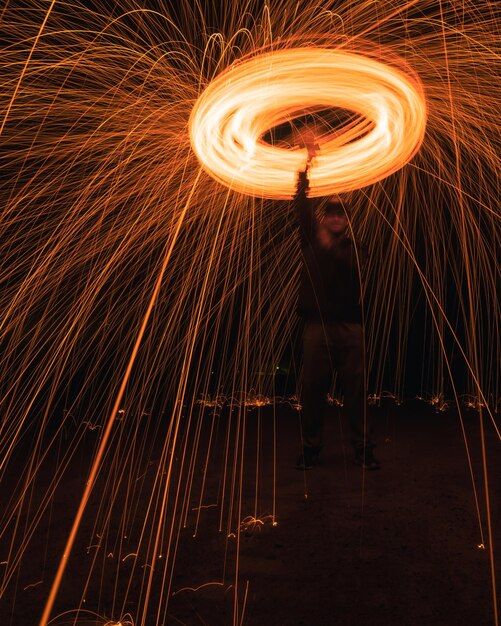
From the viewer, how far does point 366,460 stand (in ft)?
12.2

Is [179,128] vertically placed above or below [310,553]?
above

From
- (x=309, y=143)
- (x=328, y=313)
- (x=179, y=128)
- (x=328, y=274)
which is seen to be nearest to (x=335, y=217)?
(x=328, y=274)

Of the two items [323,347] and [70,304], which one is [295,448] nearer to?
[323,347]

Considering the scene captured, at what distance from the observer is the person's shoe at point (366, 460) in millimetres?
3692

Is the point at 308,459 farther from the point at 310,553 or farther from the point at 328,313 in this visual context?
the point at 310,553

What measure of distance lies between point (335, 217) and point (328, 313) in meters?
0.74

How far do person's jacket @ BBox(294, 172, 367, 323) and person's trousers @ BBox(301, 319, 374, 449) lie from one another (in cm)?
11

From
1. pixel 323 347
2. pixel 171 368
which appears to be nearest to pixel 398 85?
pixel 323 347

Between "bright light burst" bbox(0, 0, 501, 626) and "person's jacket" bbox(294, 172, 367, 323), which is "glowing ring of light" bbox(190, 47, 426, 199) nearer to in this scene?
"bright light burst" bbox(0, 0, 501, 626)

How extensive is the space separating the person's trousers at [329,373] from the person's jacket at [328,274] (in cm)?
11

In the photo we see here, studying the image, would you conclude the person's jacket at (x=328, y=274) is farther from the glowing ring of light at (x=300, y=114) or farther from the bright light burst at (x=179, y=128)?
the glowing ring of light at (x=300, y=114)

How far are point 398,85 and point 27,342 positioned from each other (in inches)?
239

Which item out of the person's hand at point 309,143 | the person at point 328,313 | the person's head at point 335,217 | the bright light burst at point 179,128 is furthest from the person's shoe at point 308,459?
the person's hand at point 309,143

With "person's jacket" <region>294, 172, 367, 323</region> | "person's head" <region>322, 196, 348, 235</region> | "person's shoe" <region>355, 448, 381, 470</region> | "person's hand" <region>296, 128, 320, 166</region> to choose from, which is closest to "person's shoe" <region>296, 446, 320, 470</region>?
"person's shoe" <region>355, 448, 381, 470</region>
